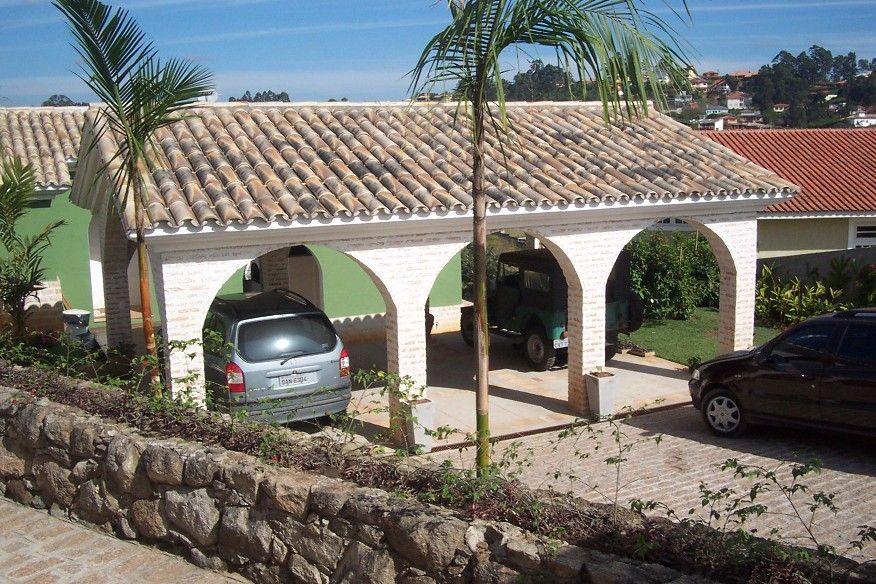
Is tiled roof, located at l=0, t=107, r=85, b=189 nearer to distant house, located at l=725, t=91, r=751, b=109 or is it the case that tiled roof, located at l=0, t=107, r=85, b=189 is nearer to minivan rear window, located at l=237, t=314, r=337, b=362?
minivan rear window, located at l=237, t=314, r=337, b=362

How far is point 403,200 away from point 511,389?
14.7ft

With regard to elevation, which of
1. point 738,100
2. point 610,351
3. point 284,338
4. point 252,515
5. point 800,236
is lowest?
point 610,351

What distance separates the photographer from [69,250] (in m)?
18.1

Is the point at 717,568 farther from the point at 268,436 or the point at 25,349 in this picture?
the point at 25,349

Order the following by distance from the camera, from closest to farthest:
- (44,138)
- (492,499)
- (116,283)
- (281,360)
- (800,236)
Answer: (492,499), (281,360), (116,283), (44,138), (800,236)

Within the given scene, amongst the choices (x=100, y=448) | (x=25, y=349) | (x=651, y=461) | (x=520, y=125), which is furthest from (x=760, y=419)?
(x=25, y=349)

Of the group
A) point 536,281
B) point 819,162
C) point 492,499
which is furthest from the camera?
point 819,162

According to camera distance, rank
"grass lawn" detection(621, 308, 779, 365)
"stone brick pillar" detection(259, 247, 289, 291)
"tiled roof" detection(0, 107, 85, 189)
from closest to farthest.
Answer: "grass lawn" detection(621, 308, 779, 365)
"stone brick pillar" detection(259, 247, 289, 291)
"tiled roof" detection(0, 107, 85, 189)

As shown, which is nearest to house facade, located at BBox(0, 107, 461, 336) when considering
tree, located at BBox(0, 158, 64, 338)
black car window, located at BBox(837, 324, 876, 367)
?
tree, located at BBox(0, 158, 64, 338)

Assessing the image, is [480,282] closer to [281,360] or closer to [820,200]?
[281,360]

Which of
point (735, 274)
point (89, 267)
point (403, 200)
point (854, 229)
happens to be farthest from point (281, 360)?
point (854, 229)

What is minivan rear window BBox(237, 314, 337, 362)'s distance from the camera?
1051 cm

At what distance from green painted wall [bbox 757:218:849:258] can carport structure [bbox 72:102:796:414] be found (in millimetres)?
9385

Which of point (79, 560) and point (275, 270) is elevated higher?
point (275, 270)
